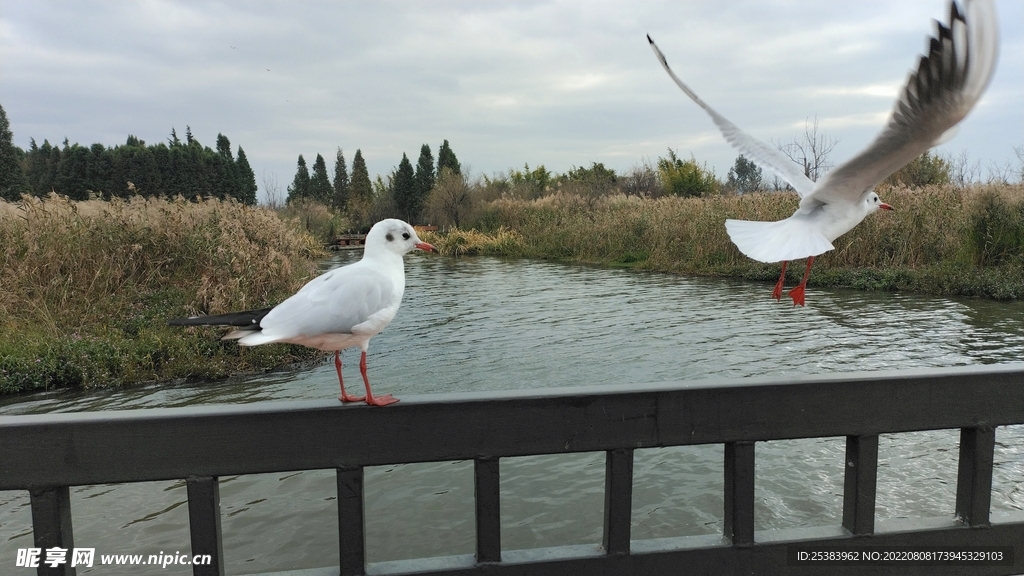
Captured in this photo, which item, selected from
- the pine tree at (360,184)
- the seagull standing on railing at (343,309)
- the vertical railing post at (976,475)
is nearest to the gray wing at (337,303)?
the seagull standing on railing at (343,309)

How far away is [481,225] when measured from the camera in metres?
28.7

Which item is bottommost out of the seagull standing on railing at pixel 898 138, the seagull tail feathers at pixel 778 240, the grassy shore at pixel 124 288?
the grassy shore at pixel 124 288

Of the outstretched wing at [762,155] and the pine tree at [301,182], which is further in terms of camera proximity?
the pine tree at [301,182]

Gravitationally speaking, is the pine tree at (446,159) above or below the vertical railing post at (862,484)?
above

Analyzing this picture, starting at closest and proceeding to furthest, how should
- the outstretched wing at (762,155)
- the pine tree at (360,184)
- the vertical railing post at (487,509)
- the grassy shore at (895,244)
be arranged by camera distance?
the vertical railing post at (487,509), the outstretched wing at (762,155), the grassy shore at (895,244), the pine tree at (360,184)

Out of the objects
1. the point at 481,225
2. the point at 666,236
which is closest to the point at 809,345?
the point at 666,236

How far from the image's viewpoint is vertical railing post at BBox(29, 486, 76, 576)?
1.16 meters

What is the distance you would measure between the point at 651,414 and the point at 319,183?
165ft

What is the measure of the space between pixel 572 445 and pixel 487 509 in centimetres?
23

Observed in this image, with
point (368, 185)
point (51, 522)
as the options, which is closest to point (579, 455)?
point (51, 522)

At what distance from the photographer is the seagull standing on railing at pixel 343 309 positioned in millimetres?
1404

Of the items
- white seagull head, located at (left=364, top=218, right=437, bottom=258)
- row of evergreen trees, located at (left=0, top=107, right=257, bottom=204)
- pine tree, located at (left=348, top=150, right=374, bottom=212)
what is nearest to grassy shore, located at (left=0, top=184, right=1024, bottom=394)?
white seagull head, located at (left=364, top=218, right=437, bottom=258)

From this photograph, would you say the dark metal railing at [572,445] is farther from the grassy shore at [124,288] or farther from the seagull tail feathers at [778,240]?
the grassy shore at [124,288]

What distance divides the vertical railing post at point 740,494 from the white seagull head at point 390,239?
0.95m
